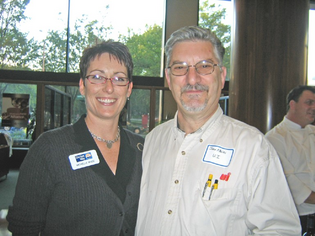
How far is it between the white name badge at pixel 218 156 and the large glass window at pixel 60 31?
6119 mm

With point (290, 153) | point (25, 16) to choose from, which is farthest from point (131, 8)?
point (290, 153)

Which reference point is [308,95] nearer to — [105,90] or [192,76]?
[192,76]

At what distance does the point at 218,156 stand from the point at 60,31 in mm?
7216

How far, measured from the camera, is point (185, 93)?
60.2 inches

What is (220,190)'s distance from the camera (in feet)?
4.30

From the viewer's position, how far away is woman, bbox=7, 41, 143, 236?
4.51 ft

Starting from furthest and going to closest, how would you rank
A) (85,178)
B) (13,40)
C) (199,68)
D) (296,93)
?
(13,40)
(296,93)
(199,68)
(85,178)

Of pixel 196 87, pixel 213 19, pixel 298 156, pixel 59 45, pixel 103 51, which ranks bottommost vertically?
pixel 298 156

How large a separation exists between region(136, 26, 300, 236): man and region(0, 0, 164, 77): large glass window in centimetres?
586

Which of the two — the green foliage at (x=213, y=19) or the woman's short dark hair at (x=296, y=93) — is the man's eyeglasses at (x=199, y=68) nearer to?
the woman's short dark hair at (x=296, y=93)

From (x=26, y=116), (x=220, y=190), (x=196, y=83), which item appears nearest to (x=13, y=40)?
(x=26, y=116)

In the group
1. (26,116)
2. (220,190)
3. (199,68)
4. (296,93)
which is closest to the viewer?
(220,190)

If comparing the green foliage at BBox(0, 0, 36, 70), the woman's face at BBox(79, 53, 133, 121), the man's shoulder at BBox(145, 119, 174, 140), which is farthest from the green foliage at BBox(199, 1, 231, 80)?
the woman's face at BBox(79, 53, 133, 121)

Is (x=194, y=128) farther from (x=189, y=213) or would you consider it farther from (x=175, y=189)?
(x=189, y=213)
